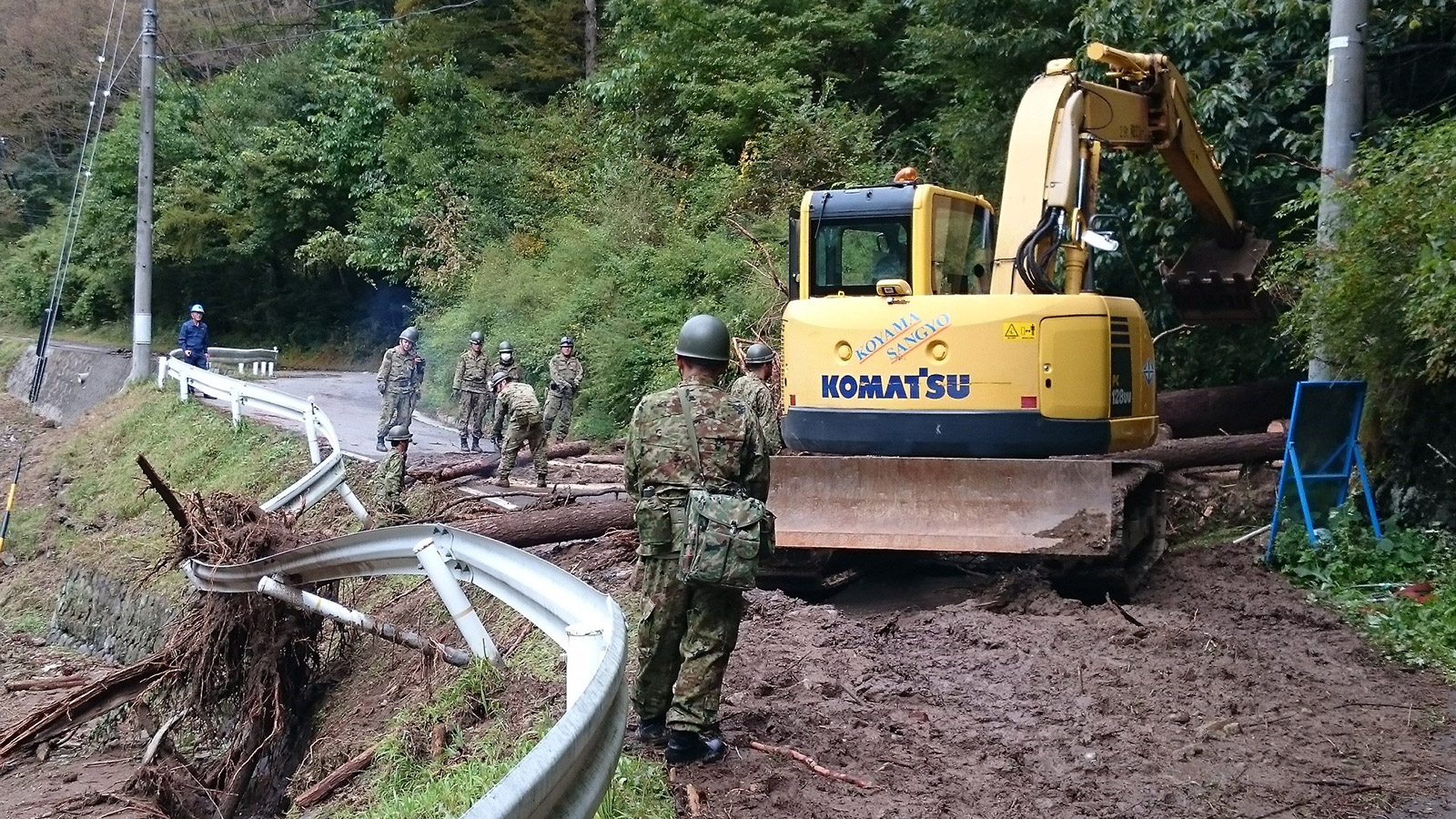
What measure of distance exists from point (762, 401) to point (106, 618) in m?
8.04

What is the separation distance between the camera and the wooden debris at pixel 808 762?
527 centimetres

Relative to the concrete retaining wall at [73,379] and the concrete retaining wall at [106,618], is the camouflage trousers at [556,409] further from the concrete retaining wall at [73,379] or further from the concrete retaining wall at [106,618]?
the concrete retaining wall at [73,379]

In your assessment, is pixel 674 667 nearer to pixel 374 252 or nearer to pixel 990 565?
pixel 990 565

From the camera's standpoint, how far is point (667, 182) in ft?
77.2

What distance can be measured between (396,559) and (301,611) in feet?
5.92

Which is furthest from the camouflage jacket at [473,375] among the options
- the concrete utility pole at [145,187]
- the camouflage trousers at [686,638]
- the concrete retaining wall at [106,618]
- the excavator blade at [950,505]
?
the camouflage trousers at [686,638]

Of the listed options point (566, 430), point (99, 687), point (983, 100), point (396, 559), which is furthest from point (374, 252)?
point (396, 559)

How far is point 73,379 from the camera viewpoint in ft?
101

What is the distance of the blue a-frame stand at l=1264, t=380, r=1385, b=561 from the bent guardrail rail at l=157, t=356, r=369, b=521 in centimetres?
728

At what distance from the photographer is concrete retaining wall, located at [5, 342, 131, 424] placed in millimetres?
28438

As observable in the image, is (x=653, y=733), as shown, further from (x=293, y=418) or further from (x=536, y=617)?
(x=293, y=418)

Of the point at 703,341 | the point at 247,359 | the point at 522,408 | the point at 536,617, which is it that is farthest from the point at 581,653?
the point at 247,359

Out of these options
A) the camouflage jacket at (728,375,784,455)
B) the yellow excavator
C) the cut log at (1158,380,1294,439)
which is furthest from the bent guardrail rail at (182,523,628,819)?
the cut log at (1158,380,1294,439)

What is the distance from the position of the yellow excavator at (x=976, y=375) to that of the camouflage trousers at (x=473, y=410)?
363 inches
